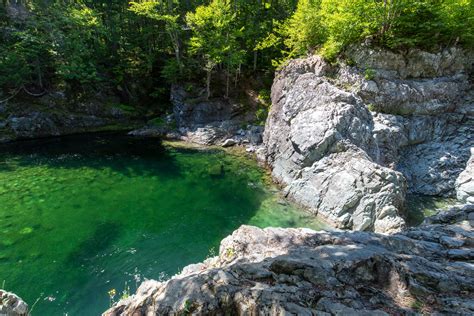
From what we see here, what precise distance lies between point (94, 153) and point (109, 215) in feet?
36.4

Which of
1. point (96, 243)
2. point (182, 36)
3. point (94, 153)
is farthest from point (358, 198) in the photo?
point (182, 36)

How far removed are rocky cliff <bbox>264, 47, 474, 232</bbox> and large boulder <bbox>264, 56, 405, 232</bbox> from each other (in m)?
0.06

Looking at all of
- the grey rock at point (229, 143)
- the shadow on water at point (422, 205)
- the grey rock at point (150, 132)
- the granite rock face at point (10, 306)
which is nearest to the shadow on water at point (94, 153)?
the grey rock at point (150, 132)

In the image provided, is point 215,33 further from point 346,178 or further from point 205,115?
point 346,178

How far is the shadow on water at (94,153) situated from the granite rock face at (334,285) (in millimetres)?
16022

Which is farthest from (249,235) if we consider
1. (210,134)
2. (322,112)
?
(210,134)

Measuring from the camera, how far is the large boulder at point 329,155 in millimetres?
13872

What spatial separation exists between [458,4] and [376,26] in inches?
173

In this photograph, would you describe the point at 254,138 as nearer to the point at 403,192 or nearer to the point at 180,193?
the point at 180,193

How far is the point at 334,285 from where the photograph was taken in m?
5.20

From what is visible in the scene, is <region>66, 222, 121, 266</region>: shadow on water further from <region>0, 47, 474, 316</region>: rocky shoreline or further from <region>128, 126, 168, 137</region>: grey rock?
<region>128, 126, 168, 137</region>: grey rock

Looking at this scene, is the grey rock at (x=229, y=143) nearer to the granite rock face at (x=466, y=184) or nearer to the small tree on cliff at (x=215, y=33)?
the small tree on cliff at (x=215, y=33)

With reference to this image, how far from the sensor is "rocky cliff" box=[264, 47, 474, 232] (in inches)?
659

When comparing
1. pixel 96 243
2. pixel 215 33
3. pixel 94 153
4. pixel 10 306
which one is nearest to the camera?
pixel 10 306
